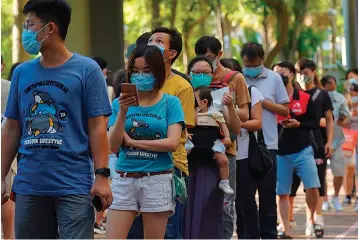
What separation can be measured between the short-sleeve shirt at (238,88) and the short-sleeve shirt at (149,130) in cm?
227

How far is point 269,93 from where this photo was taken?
11.1 meters

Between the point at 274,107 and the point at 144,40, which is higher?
the point at 144,40

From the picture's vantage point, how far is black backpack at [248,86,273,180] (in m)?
10.0

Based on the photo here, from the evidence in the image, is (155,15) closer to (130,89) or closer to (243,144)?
(243,144)

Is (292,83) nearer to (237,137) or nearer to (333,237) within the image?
(333,237)

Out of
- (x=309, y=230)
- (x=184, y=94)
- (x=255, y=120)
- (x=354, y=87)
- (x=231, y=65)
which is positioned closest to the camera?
(x=184, y=94)

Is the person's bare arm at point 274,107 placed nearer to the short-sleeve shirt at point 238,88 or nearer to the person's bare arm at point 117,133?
the short-sleeve shirt at point 238,88

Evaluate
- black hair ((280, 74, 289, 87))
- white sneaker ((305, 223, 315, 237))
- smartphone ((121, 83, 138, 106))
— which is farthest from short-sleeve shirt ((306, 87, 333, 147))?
smartphone ((121, 83, 138, 106))

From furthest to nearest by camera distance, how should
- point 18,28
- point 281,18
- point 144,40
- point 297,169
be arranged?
1. point 281,18
2. point 18,28
3. point 297,169
4. point 144,40

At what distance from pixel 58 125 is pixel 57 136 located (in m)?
0.06

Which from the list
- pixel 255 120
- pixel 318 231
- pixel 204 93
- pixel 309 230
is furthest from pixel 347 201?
pixel 204 93

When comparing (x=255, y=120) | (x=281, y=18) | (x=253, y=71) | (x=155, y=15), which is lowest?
(x=255, y=120)

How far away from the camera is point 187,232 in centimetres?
882

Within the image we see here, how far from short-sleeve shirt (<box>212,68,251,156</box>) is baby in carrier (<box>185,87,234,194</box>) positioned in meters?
0.40
